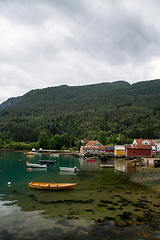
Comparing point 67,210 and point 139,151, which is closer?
point 67,210

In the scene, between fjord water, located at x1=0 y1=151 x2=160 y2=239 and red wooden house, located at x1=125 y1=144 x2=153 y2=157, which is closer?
fjord water, located at x1=0 y1=151 x2=160 y2=239

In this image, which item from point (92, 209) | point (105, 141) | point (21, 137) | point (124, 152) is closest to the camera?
point (92, 209)

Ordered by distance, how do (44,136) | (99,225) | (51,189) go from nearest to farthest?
(99,225), (51,189), (44,136)

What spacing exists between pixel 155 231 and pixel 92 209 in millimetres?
6658

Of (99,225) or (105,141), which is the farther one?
(105,141)

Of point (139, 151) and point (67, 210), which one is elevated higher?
point (139, 151)

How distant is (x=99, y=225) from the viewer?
46.9 feet

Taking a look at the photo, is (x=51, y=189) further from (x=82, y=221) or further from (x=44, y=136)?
(x=44, y=136)

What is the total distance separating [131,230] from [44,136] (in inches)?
5613

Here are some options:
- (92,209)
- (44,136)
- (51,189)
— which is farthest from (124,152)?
(44,136)

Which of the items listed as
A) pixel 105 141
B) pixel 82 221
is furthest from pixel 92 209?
pixel 105 141

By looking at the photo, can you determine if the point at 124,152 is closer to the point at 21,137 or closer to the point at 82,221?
the point at 82,221

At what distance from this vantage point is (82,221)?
1512cm

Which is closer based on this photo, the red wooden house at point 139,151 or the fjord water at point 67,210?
the fjord water at point 67,210
